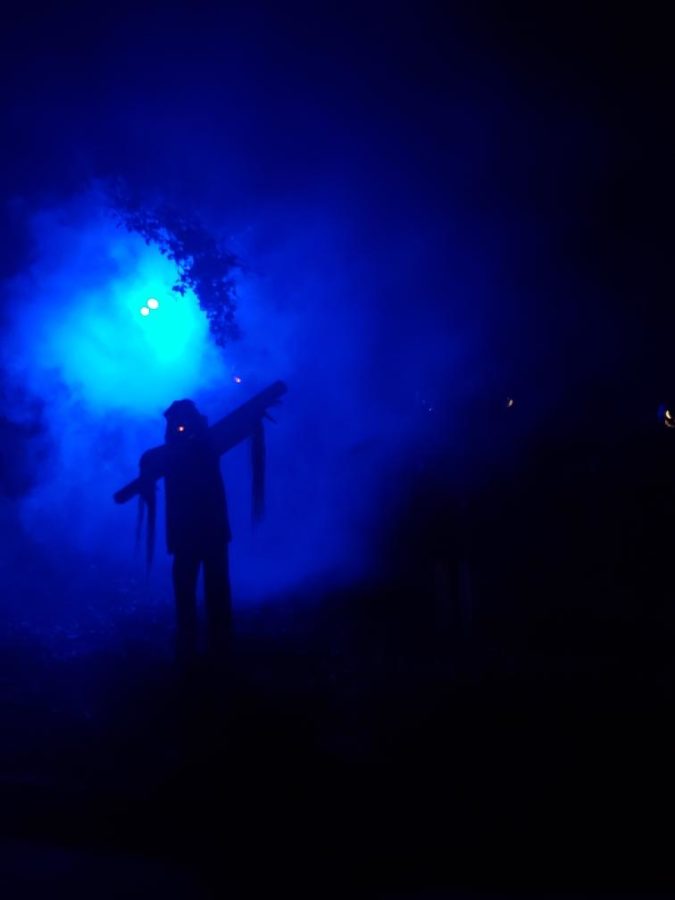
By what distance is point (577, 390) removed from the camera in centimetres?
1205

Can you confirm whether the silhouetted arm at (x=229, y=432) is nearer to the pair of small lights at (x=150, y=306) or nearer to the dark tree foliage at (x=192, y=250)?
the dark tree foliage at (x=192, y=250)

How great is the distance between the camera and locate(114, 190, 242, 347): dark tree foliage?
14.3 metres

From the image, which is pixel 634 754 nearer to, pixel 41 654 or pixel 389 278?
pixel 41 654

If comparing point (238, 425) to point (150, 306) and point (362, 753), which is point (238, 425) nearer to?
point (362, 753)

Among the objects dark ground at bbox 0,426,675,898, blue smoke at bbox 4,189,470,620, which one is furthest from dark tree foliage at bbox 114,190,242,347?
dark ground at bbox 0,426,675,898

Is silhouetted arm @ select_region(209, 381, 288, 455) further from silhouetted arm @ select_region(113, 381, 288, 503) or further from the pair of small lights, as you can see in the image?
the pair of small lights

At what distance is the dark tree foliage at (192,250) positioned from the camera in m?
14.3

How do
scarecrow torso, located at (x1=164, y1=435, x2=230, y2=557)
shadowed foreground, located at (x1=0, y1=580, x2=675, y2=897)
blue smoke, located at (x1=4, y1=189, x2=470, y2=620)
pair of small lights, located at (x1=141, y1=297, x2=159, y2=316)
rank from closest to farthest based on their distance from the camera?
1. shadowed foreground, located at (x1=0, y1=580, x2=675, y2=897)
2. scarecrow torso, located at (x1=164, y1=435, x2=230, y2=557)
3. blue smoke, located at (x1=4, y1=189, x2=470, y2=620)
4. pair of small lights, located at (x1=141, y1=297, x2=159, y2=316)

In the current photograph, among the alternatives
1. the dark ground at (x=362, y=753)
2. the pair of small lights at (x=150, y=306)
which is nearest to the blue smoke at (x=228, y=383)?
the pair of small lights at (x=150, y=306)

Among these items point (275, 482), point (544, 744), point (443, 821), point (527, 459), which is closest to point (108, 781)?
point (443, 821)

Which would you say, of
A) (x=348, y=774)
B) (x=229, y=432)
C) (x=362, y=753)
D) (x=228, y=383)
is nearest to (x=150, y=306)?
(x=228, y=383)

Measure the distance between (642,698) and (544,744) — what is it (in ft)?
4.24

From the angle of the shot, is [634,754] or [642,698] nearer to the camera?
[634,754]

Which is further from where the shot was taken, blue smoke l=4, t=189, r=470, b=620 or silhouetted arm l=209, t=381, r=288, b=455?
blue smoke l=4, t=189, r=470, b=620
